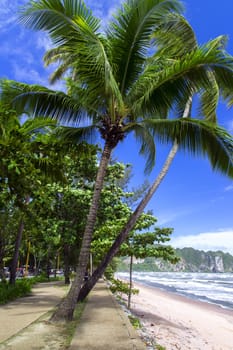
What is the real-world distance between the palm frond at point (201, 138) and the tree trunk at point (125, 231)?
817 mm

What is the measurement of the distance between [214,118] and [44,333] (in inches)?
297

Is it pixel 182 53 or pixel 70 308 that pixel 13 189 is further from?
pixel 182 53

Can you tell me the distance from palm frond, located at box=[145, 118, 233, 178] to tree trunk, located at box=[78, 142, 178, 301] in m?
0.82

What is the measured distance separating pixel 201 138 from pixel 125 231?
10.8 ft

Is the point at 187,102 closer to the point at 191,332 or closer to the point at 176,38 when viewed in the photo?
the point at 176,38

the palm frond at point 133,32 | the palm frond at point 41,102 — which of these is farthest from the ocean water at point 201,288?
the palm frond at point 133,32

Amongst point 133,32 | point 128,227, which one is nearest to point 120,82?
point 133,32

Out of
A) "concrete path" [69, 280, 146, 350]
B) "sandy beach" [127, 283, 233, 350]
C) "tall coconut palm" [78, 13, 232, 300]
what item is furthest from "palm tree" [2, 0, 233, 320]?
"sandy beach" [127, 283, 233, 350]

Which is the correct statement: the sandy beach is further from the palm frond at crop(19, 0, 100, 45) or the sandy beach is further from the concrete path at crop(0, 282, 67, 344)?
the palm frond at crop(19, 0, 100, 45)

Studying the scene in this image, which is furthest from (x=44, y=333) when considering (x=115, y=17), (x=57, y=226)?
(x=57, y=226)

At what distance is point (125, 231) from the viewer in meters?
9.27

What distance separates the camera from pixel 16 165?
3973 millimetres

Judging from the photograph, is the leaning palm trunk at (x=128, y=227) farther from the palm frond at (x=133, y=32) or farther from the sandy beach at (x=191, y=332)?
the palm frond at (x=133, y=32)

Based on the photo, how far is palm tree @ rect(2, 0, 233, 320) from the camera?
22.9ft
